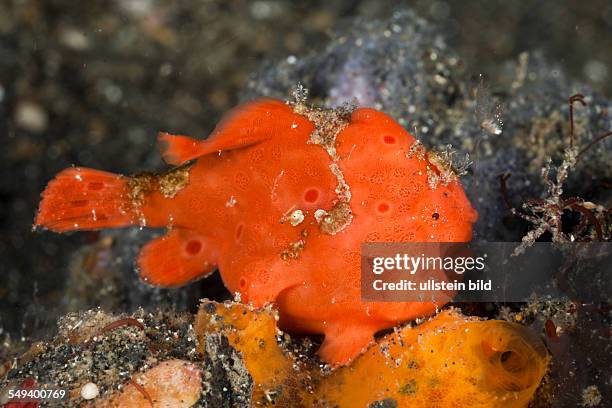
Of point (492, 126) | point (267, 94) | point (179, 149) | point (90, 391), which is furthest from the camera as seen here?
point (267, 94)

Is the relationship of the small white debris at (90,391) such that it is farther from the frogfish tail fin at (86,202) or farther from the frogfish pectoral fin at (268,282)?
the frogfish tail fin at (86,202)

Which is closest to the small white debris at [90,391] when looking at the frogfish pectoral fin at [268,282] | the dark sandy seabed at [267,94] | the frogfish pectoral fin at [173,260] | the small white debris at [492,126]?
the dark sandy seabed at [267,94]

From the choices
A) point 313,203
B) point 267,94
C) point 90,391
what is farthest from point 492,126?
point 267,94

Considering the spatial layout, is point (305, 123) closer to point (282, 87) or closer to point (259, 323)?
point (259, 323)

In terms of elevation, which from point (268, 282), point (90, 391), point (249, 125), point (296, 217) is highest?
point (249, 125)

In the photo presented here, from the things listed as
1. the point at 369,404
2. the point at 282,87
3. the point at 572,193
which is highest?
the point at 282,87

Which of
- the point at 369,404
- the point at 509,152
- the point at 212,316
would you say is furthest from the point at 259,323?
the point at 509,152

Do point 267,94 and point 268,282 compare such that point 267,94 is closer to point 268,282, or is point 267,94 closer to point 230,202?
point 230,202
